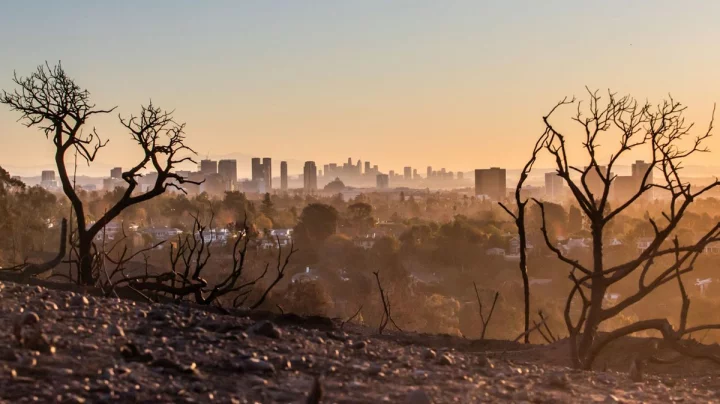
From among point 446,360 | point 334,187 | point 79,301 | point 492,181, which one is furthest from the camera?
point 334,187

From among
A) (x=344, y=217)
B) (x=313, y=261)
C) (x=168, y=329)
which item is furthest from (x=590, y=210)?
(x=344, y=217)

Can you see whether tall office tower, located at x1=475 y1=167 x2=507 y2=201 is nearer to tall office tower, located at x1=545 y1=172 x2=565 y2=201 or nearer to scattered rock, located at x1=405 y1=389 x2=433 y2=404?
tall office tower, located at x1=545 y1=172 x2=565 y2=201

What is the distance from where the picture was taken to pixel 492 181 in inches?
5655

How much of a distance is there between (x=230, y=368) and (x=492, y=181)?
142 meters

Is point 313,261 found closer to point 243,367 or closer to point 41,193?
point 41,193

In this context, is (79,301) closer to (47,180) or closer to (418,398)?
(418,398)

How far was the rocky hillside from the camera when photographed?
3.36 meters

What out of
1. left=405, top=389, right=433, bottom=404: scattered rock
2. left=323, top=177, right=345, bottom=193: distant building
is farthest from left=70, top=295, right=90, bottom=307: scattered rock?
left=323, top=177, right=345, bottom=193: distant building

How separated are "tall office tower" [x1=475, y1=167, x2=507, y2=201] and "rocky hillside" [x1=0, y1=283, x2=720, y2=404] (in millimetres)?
135376

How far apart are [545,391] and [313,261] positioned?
53.5 metres

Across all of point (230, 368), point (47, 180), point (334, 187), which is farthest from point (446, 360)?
point (334, 187)

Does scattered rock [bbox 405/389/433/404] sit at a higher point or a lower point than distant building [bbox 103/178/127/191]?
lower

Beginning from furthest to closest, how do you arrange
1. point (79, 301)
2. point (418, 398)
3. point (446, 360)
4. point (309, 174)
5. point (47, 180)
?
point (309, 174)
point (47, 180)
point (79, 301)
point (446, 360)
point (418, 398)

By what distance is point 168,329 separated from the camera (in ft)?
15.0
